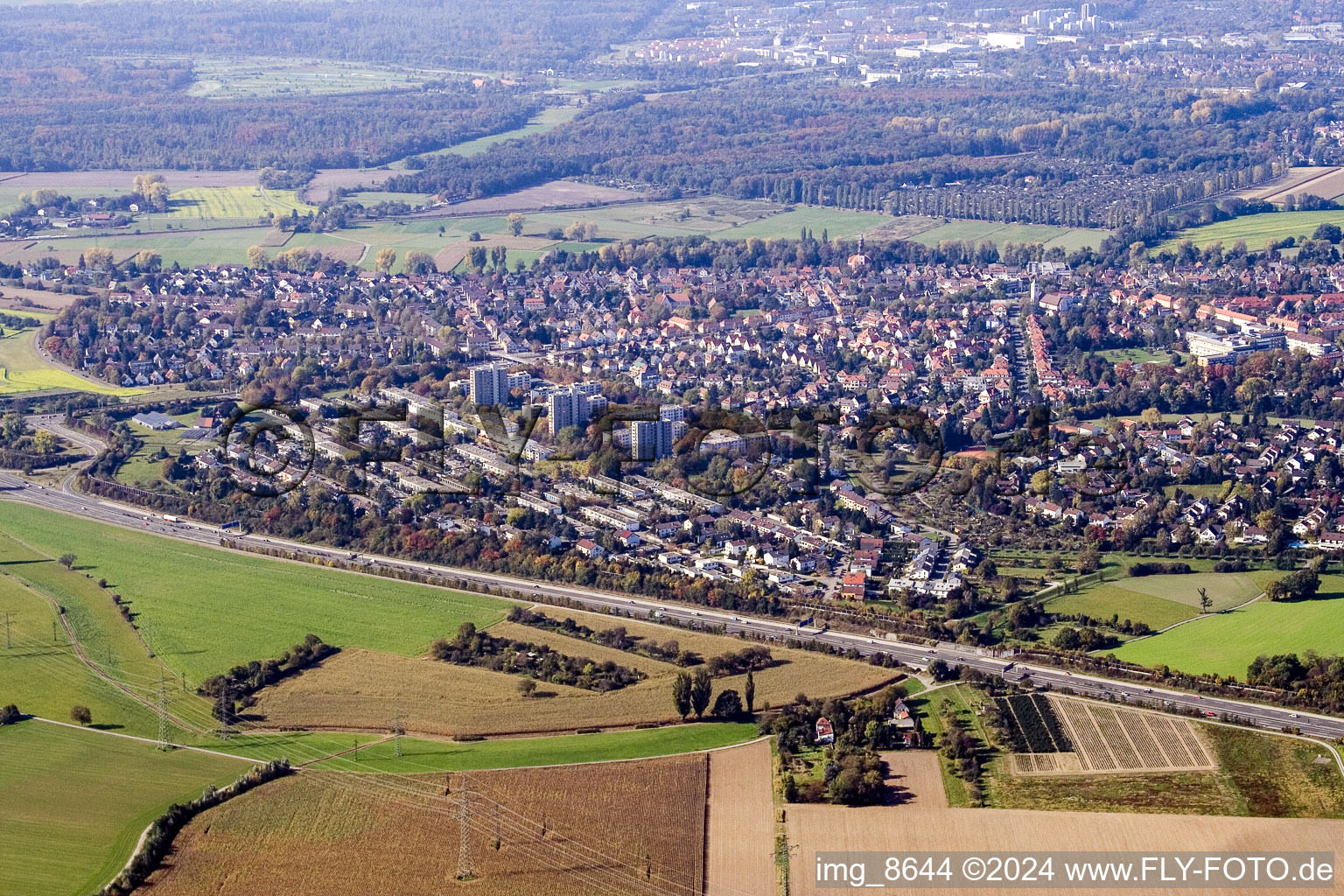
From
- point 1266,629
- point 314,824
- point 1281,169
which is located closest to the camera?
point 314,824

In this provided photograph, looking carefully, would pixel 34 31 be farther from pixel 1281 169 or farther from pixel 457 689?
pixel 457 689

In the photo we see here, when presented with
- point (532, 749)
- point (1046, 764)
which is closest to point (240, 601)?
point (532, 749)

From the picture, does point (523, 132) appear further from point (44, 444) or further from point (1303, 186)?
point (44, 444)

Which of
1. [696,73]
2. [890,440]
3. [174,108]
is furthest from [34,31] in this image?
[890,440]

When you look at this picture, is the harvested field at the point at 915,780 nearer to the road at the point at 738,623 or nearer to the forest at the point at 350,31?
→ the road at the point at 738,623

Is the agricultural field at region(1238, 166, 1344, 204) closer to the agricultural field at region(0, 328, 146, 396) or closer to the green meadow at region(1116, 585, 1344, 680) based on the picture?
the green meadow at region(1116, 585, 1344, 680)
